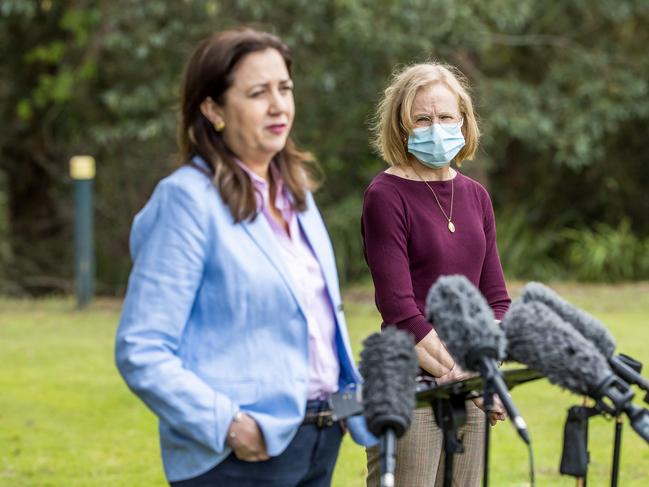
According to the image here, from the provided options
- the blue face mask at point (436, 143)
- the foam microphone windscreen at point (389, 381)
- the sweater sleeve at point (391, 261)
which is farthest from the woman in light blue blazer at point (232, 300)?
the blue face mask at point (436, 143)

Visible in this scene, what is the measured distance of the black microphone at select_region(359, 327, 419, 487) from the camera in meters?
2.83

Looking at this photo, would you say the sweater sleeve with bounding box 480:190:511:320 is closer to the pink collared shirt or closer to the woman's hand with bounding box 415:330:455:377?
the woman's hand with bounding box 415:330:455:377

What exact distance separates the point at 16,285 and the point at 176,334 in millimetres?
16385

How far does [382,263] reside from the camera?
4105 millimetres

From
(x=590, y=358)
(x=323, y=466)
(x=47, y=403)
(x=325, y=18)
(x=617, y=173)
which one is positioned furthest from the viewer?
(x=617, y=173)

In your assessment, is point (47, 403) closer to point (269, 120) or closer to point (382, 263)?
point (382, 263)

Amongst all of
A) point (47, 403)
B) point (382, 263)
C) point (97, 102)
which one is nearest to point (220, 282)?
point (382, 263)

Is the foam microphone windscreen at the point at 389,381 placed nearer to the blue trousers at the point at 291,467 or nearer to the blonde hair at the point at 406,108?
the blue trousers at the point at 291,467

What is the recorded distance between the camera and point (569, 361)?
116 inches

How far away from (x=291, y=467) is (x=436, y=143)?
1.48 metres

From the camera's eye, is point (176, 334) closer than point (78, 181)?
Yes

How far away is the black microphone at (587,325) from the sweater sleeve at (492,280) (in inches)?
45.3

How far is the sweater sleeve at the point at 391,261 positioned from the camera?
161 inches

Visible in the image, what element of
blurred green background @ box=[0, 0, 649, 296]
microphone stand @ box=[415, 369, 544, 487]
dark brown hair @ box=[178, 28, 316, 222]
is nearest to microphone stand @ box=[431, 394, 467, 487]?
microphone stand @ box=[415, 369, 544, 487]
